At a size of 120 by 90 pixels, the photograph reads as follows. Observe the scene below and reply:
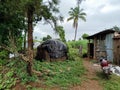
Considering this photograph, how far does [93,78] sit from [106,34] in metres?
9.87

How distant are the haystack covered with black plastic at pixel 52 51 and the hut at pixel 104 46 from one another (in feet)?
16.2

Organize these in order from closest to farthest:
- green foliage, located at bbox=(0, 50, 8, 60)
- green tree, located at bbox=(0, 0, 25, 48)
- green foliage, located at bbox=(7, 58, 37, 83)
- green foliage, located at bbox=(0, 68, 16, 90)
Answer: green foliage, located at bbox=(0, 68, 16, 90) → green foliage, located at bbox=(7, 58, 37, 83) → green foliage, located at bbox=(0, 50, 8, 60) → green tree, located at bbox=(0, 0, 25, 48)

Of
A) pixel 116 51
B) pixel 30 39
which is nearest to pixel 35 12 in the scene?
pixel 30 39

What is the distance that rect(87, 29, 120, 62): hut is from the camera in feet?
65.0

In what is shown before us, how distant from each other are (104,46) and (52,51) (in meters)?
7.03

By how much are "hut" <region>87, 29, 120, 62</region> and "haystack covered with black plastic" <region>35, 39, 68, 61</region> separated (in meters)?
4.94

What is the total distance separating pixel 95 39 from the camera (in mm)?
23031

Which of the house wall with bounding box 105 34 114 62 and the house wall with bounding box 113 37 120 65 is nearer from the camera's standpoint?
the house wall with bounding box 113 37 120 65

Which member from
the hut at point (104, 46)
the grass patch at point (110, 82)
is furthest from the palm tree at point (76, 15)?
the grass patch at point (110, 82)

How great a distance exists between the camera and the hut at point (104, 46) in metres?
19.8

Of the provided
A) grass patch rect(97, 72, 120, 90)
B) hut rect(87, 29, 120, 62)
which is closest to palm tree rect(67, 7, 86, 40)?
hut rect(87, 29, 120, 62)

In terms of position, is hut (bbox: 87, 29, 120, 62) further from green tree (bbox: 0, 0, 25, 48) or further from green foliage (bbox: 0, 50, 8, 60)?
green foliage (bbox: 0, 50, 8, 60)

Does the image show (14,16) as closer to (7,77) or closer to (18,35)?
(18,35)

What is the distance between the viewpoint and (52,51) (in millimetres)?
16109
